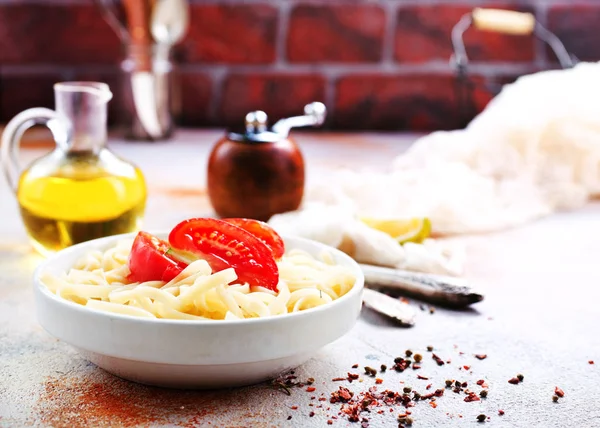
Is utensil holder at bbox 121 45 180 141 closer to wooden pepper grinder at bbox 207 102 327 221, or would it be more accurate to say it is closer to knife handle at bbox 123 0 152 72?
knife handle at bbox 123 0 152 72

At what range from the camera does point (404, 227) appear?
133 cm

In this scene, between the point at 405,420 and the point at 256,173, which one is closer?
the point at 405,420

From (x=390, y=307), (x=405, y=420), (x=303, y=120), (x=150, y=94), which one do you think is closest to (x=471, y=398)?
(x=405, y=420)

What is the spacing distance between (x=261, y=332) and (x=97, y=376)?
7.7 inches

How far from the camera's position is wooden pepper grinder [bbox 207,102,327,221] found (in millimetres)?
1428

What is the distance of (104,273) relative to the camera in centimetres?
91

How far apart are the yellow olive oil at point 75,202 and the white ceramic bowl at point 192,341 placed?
15.6 inches

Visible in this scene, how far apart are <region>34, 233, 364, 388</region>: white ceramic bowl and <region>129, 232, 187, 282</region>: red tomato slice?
10 centimetres

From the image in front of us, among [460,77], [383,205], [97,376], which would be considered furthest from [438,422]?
[460,77]

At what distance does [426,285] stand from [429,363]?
207mm

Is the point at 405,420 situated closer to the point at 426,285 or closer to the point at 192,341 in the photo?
the point at 192,341

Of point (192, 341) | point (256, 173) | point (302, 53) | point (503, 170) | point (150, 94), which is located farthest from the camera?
point (302, 53)

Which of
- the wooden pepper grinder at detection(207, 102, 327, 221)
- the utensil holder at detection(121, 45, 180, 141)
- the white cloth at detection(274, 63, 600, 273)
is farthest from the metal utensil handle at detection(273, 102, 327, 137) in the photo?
the utensil holder at detection(121, 45, 180, 141)

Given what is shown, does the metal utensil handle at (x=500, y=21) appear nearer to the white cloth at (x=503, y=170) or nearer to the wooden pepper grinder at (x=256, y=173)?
the white cloth at (x=503, y=170)
